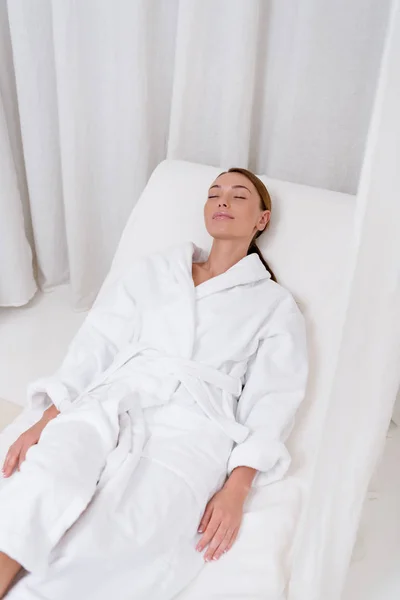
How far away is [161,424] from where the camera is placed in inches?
46.7

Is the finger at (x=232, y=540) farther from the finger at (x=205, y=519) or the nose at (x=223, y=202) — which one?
the nose at (x=223, y=202)

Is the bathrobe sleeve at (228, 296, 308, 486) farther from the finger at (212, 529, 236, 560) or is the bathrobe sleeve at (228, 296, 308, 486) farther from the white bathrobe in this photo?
the finger at (212, 529, 236, 560)

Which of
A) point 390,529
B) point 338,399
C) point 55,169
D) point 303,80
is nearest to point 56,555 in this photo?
point 338,399

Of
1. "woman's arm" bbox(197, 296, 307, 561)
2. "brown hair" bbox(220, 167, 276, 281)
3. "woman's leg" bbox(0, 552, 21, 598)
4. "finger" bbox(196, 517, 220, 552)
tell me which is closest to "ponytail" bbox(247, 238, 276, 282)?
"brown hair" bbox(220, 167, 276, 281)

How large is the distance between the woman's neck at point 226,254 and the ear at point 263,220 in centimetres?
5

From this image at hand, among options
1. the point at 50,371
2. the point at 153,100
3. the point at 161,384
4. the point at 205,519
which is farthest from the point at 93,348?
the point at 153,100

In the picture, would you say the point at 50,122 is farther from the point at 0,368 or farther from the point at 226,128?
the point at 0,368

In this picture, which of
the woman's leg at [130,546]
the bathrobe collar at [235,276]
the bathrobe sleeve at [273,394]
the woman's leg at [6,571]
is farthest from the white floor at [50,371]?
the woman's leg at [6,571]

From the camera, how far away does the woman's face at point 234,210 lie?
1397 millimetres

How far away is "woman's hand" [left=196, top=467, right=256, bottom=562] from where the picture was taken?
1059mm

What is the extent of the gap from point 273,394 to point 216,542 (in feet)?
1.07

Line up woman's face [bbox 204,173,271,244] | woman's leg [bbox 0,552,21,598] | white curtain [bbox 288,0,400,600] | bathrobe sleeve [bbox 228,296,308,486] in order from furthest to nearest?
1. woman's face [bbox 204,173,271,244]
2. bathrobe sleeve [bbox 228,296,308,486]
3. woman's leg [bbox 0,552,21,598]
4. white curtain [bbox 288,0,400,600]

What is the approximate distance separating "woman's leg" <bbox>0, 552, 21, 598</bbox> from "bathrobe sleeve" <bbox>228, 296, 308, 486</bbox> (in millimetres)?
435

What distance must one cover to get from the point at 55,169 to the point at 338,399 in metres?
1.55
